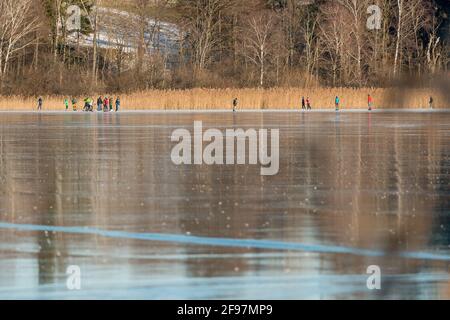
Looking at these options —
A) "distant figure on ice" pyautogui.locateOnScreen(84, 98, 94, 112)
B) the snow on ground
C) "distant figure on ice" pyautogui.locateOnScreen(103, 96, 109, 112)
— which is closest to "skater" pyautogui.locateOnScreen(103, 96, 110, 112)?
"distant figure on ice" pyautogui.locateOnScreen(103, 96, 109, 112)

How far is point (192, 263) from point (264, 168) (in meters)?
13.1

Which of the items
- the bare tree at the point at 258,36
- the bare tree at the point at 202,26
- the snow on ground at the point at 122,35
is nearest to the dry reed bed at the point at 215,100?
the bare tree at the point at 202,26

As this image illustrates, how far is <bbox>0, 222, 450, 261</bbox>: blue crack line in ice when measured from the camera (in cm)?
1023

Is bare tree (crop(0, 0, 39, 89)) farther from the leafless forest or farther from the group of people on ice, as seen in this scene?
A: the group of people on ice

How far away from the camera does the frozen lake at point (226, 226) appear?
8.64 metres

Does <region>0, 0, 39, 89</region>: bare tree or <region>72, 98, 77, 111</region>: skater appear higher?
<region>0, 0, 39, 89</region>: bare tree

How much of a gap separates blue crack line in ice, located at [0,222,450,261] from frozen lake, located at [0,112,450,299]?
0.02 meters

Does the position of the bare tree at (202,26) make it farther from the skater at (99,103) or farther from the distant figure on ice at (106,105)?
the distant figure on ice at (106,105)

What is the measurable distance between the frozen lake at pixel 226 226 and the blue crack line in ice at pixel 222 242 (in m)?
0.02

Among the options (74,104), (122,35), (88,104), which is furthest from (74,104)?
(122,35)

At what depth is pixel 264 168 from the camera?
2305 centimetres

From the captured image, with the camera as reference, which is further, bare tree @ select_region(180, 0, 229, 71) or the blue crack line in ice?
bare tree @ select_region(180, 0, 229, 71)
